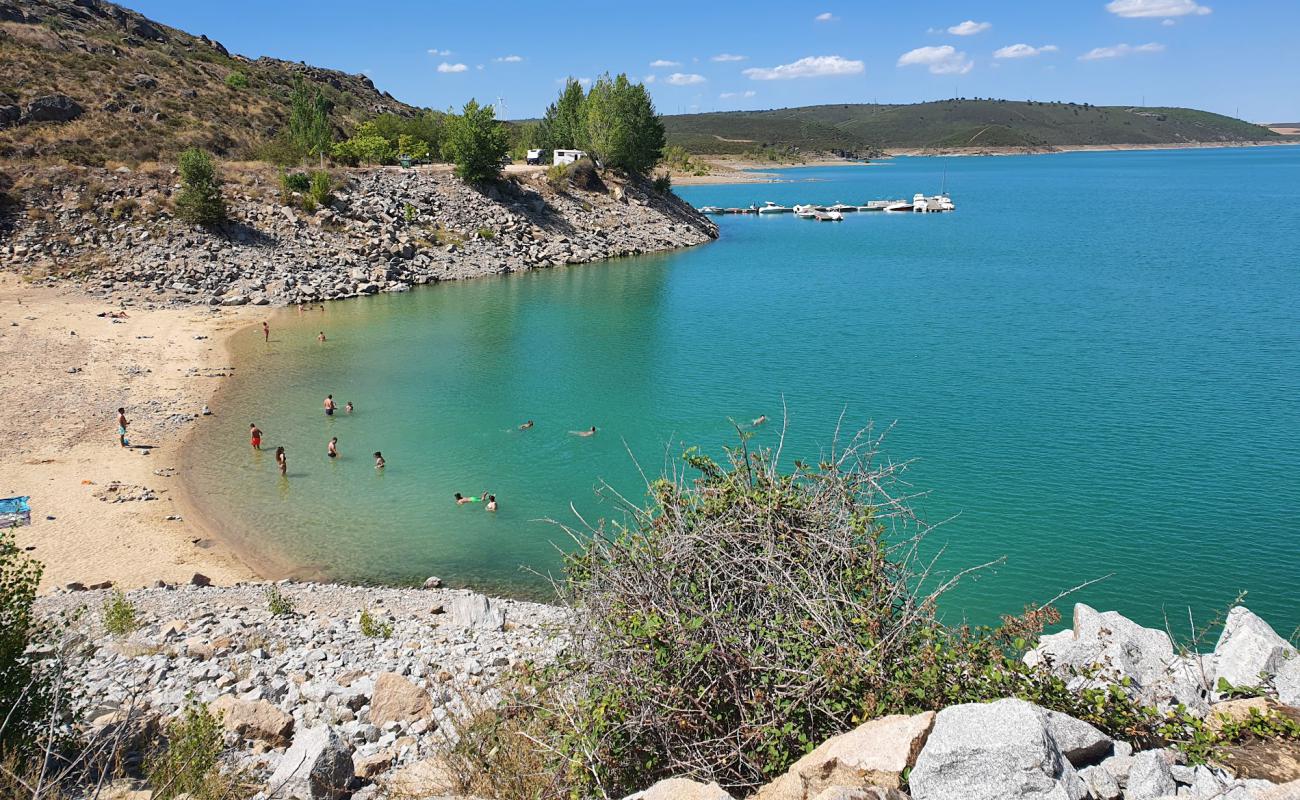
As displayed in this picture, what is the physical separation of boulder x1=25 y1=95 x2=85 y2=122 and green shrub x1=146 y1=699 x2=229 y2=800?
237ft

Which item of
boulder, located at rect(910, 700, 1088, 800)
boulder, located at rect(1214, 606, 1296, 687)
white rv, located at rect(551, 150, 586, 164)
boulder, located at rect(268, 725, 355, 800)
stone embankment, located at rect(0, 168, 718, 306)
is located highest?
white rv, located at rect(551, 150, 586, 164)

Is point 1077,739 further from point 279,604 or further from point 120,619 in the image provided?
point 120,619

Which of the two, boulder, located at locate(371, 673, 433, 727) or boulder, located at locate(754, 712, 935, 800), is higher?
boulder, located at locate(754, 712, 935, 800)

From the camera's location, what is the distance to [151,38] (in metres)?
97.8

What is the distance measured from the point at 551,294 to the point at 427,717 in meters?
47.6

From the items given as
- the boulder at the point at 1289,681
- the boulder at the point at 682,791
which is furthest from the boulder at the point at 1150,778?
the boulder at the point at 682,791

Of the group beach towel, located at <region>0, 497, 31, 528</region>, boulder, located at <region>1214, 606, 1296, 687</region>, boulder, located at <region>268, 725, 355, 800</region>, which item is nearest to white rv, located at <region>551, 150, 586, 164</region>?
beach towel, located at <region>0, 497, 31, 528</region>

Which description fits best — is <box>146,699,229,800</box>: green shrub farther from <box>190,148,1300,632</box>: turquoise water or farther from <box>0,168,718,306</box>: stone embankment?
<box>0,168,718,306</box>: stone embankment

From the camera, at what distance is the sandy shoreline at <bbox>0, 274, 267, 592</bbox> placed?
870 inches

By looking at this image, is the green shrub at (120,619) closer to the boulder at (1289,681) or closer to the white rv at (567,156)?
the boulder at (1289,681)

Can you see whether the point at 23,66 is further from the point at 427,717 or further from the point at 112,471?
the point at 427,717

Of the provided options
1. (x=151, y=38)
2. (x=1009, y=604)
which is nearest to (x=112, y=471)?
(x=1009, y=604)

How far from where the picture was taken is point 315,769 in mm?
10062

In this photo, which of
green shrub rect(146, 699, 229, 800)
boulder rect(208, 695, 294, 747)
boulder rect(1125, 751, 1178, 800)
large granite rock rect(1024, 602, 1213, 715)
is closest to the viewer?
boulder rect(1125, 751, 1178, 800)
